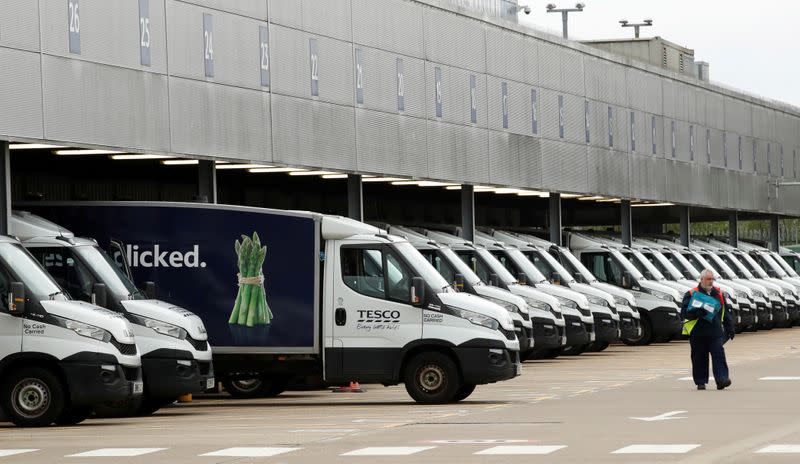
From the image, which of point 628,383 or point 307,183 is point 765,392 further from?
point 307,183

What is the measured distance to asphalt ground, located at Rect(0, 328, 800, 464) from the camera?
16.9 metres

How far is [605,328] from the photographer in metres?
39.5

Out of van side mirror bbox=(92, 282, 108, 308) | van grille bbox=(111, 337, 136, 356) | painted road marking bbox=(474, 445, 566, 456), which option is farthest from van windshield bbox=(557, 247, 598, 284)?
painted road marking bbox=(474, 445, 566, 456)

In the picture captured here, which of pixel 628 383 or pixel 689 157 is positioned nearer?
pixel 628 383

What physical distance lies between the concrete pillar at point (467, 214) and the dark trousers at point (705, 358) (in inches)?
496

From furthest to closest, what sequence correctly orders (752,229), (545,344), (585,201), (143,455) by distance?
(752,229), (585,201), (545,344), (143,455)

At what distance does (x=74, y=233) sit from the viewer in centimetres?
2634

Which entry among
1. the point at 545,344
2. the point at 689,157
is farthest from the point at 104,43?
the point at 689,157

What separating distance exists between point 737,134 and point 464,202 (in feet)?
89.5

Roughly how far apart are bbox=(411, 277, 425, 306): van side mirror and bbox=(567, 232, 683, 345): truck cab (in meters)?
18.2

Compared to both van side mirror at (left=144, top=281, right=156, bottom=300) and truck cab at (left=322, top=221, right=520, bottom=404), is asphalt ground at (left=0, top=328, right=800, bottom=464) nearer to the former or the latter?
truck cab at (left=322, top=221, right=520, bottom=404)

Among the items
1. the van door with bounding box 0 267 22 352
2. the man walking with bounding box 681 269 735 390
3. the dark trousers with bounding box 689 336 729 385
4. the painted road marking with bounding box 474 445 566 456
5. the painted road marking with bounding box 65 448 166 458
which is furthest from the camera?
the man walking with bounding box 681 269 735 390

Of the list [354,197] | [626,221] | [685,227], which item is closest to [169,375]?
[354,197]

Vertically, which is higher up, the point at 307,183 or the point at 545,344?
the point at 307,183
